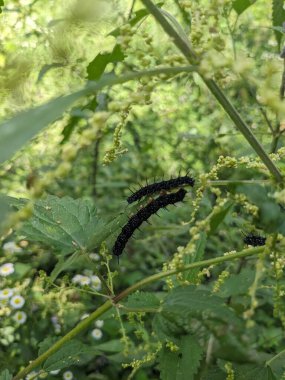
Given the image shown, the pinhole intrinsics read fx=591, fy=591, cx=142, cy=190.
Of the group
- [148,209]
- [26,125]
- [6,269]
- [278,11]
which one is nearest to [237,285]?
[148,209]

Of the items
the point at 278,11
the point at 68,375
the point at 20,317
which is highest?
the point at 278,11

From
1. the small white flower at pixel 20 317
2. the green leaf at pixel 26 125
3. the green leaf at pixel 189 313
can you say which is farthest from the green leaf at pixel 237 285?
the small white flower at pixel 20 317

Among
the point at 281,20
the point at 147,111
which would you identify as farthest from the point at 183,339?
the point at 147,111

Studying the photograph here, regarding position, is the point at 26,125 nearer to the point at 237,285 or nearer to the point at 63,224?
the point at 63,224

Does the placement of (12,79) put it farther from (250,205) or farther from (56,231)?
(56,231)

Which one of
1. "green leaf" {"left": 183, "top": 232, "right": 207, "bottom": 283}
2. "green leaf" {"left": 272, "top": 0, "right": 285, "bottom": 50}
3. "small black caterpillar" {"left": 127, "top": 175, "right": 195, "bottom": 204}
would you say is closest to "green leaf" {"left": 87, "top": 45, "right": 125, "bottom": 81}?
"small black caterpillar" {"left": 127, "top": 175, "right": 195, "bottom": 204}

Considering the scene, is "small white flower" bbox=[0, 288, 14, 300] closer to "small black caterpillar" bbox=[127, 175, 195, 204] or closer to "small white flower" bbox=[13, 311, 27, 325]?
"small white flower" bbox=[13, 311, 27, 325]
